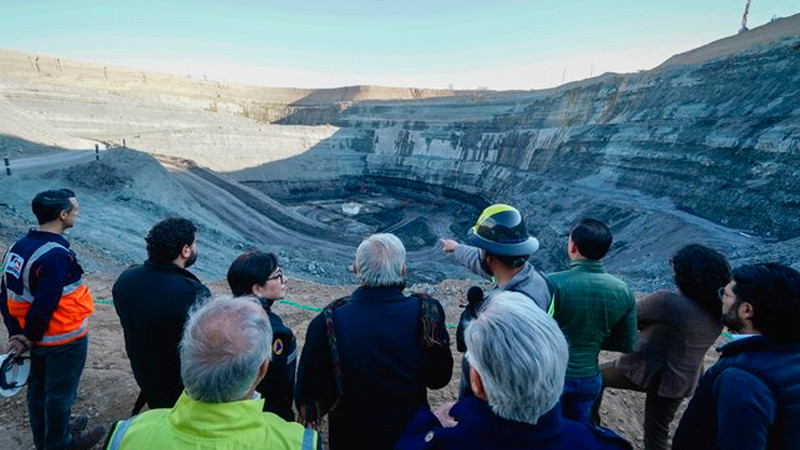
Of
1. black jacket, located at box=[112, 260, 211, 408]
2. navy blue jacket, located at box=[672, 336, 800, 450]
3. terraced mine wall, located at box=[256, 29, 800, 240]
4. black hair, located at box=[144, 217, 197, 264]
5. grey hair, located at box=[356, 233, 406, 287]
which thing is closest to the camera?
navy blue jacket, located at box=[672, 336, 800, 450]

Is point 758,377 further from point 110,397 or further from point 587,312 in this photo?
point 110,397

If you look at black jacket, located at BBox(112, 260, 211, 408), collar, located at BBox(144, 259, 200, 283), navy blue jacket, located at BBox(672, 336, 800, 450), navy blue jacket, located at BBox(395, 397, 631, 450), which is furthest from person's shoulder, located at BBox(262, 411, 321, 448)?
navy blue jacket, located at BBox(672, 336, 800, 450)

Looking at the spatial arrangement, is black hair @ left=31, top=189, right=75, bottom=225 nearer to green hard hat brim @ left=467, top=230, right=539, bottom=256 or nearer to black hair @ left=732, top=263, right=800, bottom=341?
green hard hat brim @ left=467, top=230, right=539, bottom=256

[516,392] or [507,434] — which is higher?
[516,392]

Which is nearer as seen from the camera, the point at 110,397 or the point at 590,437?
the point at 590,437

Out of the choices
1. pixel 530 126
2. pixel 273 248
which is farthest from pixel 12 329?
pixel 530 126

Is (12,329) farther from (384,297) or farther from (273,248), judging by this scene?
(273,248)

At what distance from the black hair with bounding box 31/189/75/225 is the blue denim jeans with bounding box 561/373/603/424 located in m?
3.94

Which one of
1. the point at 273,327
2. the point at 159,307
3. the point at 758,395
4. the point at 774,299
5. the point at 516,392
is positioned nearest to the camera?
the point at 516,392

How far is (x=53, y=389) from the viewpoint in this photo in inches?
117

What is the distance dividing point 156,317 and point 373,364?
1.46 metres

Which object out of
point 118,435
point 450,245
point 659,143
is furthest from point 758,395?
point 659,143

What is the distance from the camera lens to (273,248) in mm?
16828

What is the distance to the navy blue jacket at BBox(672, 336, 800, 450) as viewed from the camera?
5.52 feet
